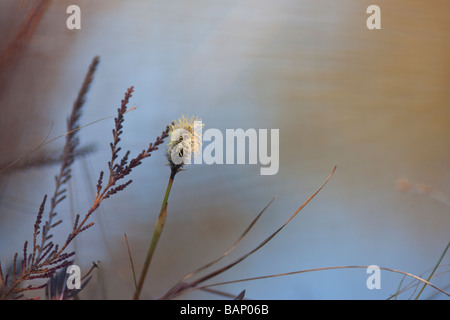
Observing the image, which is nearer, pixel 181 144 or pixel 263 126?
pixel 181 144

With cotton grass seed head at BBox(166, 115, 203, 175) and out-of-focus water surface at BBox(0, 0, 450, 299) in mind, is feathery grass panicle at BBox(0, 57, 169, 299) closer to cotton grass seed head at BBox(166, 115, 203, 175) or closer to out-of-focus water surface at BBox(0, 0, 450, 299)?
cotton grass seed head at BBox(166, 115, 203, 175)

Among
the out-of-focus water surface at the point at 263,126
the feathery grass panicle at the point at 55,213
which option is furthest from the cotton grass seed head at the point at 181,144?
the out-of-focus water surface at the point at 263,126

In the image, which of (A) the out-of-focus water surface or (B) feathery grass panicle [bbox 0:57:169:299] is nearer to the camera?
(B) feathery grass panicle [bbox 0:57:169:299]

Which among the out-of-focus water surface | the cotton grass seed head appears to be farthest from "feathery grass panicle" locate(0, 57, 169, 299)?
the out-of-focus water surface

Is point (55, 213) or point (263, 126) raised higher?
point (263, 126)

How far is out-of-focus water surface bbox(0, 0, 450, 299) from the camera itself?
0.62 meters

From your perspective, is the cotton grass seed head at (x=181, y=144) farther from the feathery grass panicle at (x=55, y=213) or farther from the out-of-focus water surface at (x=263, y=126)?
the out-of-focus water surface at (x=263, y=126)

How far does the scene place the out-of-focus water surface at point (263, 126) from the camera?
2.03ft

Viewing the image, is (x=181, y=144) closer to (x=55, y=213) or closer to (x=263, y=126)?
(x=55, y=213)

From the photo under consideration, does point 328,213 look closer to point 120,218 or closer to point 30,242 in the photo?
point 120,218

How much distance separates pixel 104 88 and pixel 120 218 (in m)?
0.25

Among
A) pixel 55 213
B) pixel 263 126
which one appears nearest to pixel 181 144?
pixel 55 213

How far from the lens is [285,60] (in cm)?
66

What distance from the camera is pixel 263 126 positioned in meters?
0.66
